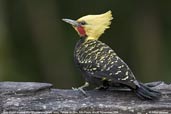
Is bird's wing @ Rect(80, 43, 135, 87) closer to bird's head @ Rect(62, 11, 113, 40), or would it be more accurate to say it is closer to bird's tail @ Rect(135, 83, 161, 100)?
bird's tail @ Rect(135, 83, 161, 100)

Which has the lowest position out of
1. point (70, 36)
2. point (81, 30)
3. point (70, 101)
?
point (70, 101)

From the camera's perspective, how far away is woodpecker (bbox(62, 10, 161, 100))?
4.70 metres

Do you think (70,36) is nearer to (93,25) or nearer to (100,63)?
(93,25)

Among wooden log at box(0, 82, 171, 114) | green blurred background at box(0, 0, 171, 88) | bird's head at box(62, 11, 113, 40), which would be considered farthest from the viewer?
green blurred background at box(0, 0, 171, 88)

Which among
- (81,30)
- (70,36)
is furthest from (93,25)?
(70,36)

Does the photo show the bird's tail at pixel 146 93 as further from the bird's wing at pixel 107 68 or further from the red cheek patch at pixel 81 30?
the red cheek patch at pixel 81 30

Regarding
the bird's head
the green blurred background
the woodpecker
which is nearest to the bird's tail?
the woodpecker

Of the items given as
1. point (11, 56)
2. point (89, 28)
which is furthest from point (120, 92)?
point (11, 56)

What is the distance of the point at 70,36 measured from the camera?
8930mm

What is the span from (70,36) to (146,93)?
4.30m

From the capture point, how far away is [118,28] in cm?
902

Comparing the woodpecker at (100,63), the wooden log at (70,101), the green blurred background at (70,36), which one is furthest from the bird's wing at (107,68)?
the green blurred background at (70,36)

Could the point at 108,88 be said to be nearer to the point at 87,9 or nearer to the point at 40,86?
the point at 40,86

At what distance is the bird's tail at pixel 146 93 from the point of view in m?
4.70
